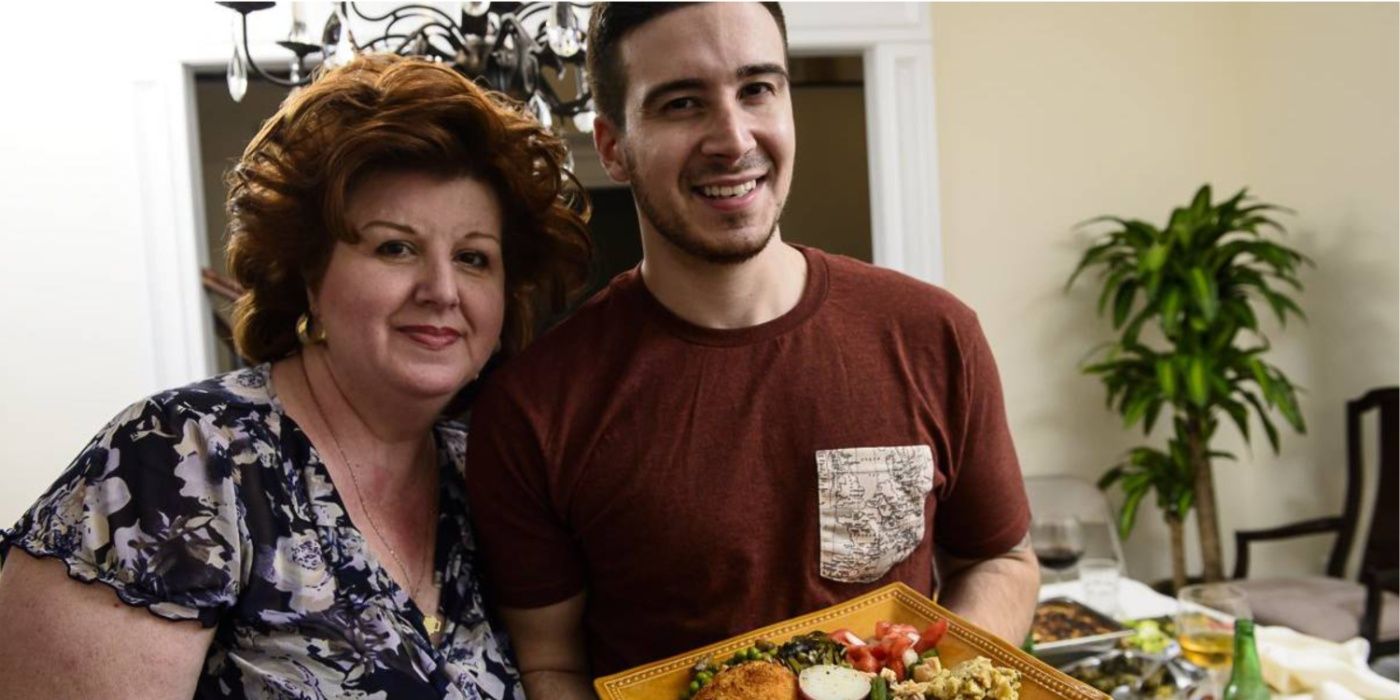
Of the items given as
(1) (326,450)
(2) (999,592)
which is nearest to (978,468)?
(2) (999,592)

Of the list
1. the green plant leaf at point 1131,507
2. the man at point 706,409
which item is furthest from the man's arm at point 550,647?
the green plant leaf at point 1131,507

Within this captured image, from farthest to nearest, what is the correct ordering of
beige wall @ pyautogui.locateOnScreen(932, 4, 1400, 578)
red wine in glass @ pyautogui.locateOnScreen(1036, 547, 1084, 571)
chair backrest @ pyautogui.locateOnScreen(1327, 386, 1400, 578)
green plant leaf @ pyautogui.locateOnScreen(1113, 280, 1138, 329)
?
beige wall @ pyautogui.locateOnScreen(932, 4, 1400, 578)
green plant leaf @ pyautogui.locateOnScreen(1113, 280, 1138, 329)
chair backrest @ pyautogui.locateOnScreen(1327, 386, 1400, 578)
red wine in glass @ pyautogui.locateOnScreen(1036, 547, 1084, 571)

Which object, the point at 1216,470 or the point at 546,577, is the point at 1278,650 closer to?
the point at 546,577

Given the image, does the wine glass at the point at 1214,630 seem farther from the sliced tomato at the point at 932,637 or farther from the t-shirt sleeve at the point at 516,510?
the t-shirt sleeve at the point at 516,510

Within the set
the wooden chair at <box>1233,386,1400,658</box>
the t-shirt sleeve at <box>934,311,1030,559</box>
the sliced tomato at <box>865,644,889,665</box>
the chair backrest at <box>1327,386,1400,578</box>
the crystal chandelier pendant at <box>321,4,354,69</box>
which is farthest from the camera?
the chair backrest at <box>1327,386,1400,578</box>

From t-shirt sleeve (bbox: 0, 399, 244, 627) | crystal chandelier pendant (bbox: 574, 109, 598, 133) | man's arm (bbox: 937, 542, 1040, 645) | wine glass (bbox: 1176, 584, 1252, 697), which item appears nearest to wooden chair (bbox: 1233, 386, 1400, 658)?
wine glass (bbox: 1176, 584, 1252, 697)

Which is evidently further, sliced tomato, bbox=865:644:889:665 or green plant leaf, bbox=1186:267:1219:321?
green plant leaf, bbox=1186:267:1219:321

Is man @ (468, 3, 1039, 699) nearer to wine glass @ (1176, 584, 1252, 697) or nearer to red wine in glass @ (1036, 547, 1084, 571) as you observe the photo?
wine glass @ (1176, 584, 1252, 697)

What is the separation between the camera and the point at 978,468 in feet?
4.76

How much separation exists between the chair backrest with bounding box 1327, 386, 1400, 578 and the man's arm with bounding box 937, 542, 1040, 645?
2901 mm

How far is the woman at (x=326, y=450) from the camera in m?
1.10

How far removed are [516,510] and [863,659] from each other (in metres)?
0.45

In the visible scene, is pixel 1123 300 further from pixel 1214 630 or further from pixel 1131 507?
pixel 1214 630

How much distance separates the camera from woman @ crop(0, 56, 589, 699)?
1.10 metres
